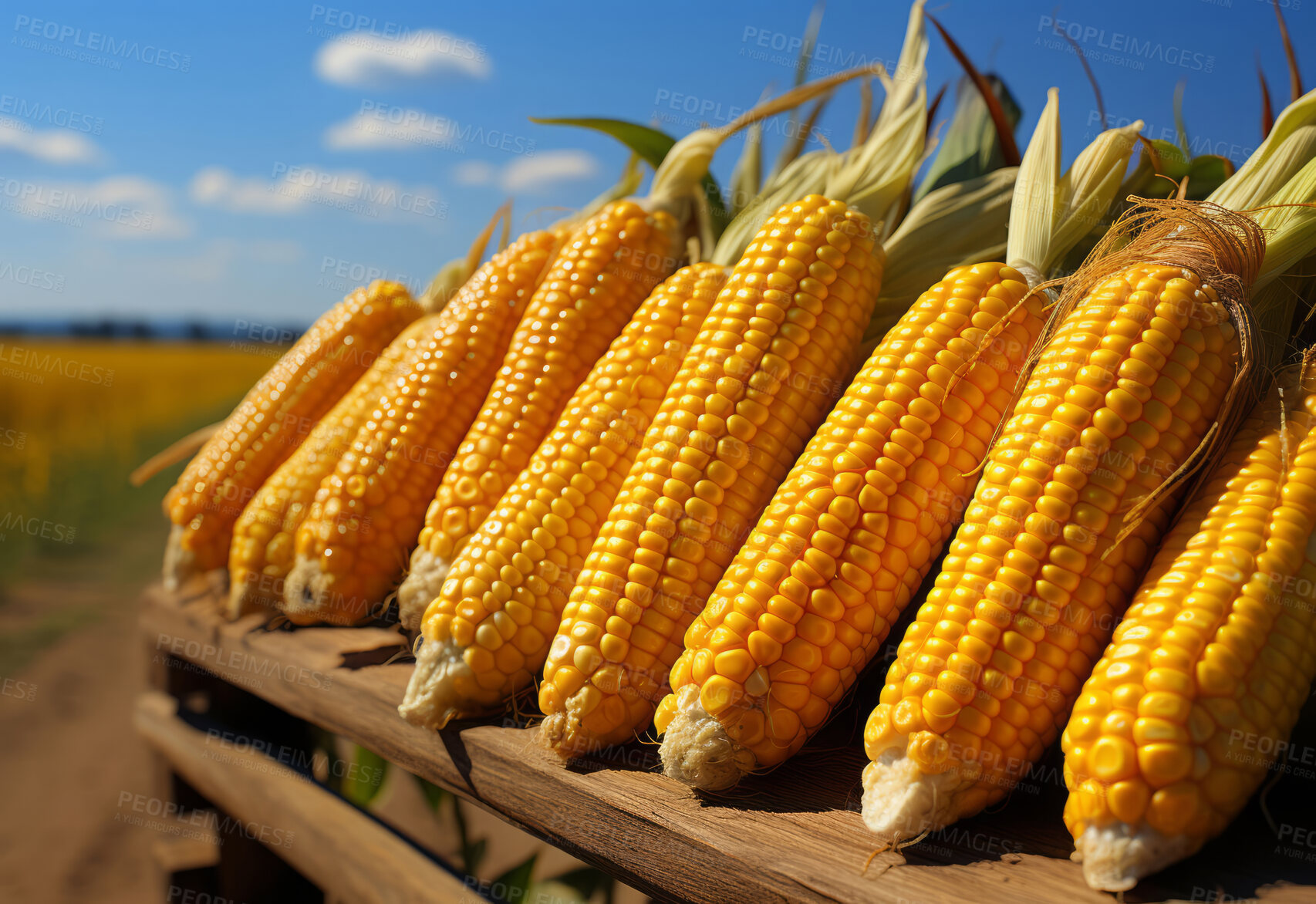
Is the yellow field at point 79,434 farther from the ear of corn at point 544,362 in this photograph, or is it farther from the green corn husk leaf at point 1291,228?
the green corn husk leaf at point 1291,228

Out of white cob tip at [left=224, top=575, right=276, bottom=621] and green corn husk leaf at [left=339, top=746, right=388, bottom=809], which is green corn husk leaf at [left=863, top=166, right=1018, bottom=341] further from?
green corn husk leaf at [left=339, top=746, right=388, bottom=809]

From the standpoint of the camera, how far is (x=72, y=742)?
16.0 ft

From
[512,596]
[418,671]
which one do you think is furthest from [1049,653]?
[418,671]

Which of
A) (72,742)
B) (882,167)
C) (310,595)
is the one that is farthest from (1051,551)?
(72,742)

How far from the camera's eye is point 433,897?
60.2 inches

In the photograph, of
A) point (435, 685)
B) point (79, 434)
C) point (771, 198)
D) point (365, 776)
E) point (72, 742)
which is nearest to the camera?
point (435, 685)

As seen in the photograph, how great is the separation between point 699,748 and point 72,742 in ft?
19.4

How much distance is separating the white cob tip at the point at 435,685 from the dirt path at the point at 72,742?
223cm

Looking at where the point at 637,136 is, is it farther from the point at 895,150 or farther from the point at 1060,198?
the point at 1060,198

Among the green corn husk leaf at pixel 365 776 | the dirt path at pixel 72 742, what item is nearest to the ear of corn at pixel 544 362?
the green corn husk leaf at pixel 365 776

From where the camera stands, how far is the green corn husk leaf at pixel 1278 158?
104 centimetres

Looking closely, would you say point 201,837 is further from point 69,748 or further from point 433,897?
point 69,748

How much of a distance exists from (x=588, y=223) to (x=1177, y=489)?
3.97 ft

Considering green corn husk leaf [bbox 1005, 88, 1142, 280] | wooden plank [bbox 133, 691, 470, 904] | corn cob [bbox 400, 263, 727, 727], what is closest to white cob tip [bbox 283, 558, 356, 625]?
corn cob [bbox 400, 263, 727, 727]
